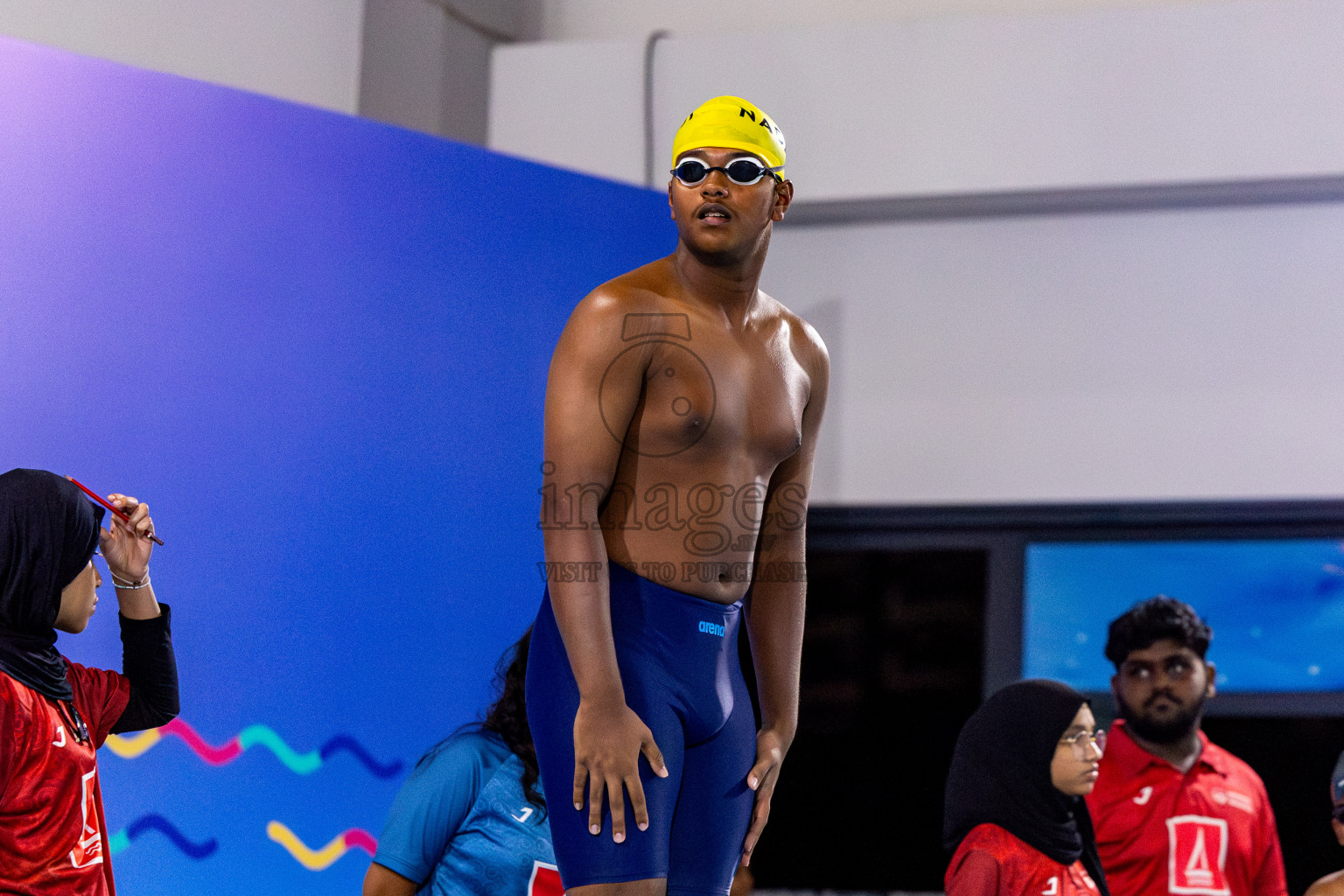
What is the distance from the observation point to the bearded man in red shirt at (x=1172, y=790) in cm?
322

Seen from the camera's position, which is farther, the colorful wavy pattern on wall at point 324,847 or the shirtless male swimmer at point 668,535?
the colorful wavy pattern on wall at point 324,847

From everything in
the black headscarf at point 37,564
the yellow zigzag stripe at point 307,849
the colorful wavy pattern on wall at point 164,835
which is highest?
the black headscarf at point 37,564

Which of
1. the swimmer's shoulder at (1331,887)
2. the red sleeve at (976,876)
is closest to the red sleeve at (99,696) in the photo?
the red sleeve at (976,876)

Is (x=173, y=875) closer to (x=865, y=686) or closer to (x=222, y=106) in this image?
(x=222, y=106)

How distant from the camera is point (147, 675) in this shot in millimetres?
2340

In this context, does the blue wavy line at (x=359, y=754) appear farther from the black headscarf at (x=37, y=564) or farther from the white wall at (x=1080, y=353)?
the white wall at (x=1080, y=353)

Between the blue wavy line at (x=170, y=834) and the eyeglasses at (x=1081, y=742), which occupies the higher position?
the eyeglasses at (x=1081, y=742)

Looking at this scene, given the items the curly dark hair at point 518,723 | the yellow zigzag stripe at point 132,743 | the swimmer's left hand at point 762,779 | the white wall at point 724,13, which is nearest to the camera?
the swimmer's left hand at point 762,779

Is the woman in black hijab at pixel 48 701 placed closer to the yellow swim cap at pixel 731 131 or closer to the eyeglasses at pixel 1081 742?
the yellow swim cap at pixel 731 131

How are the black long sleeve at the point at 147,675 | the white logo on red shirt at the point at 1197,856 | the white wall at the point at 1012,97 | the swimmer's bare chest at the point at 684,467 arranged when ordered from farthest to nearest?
the white wall at the point at 1012,97 < the white logo on red shirt at the point at 1197,856 < the black long sleeve at the point at 147,675 < the swimmer's bare chest at the point at 684,467

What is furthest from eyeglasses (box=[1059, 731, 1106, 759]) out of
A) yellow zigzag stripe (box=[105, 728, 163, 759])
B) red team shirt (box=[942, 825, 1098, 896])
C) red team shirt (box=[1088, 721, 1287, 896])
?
yellow zigzag stripe (box=[105, 728, 163, 759])

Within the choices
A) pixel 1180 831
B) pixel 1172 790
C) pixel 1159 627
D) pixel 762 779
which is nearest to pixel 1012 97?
pixel 1159 627

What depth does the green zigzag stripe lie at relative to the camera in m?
2.79

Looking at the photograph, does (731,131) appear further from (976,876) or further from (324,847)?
(324,847)
